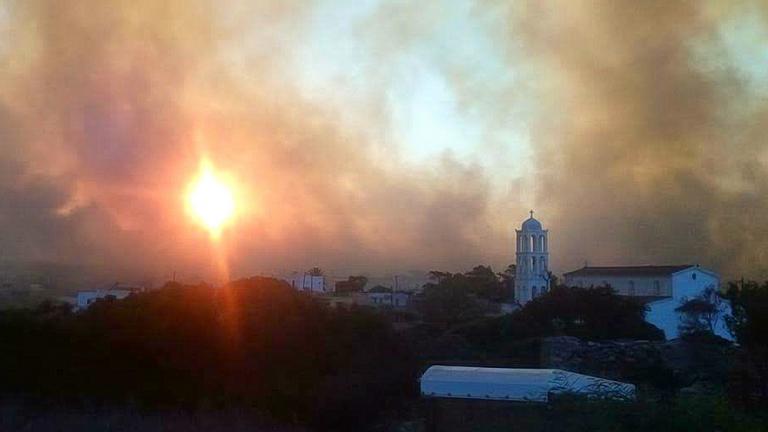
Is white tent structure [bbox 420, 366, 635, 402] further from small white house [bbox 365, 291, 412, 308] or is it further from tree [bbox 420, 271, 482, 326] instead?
small white house [bbox 365, 291, 412, 308]

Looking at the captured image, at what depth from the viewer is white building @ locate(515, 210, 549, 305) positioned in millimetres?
56188

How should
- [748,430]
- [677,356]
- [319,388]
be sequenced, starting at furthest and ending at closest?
[677,356], [319,388], [748,430]

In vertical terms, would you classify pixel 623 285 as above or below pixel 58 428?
above

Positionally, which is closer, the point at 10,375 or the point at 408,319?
the point at 10,375

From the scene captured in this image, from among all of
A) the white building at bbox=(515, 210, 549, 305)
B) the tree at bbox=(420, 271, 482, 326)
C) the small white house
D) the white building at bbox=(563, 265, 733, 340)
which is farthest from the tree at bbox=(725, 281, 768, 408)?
the white building at bbox=(515, 210, 549, 305)

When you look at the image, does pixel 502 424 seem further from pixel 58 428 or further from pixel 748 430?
pixel 58 428

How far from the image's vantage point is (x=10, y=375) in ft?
57.4

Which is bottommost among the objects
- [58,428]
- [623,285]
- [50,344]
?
[58,428]

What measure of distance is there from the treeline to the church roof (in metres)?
35.4

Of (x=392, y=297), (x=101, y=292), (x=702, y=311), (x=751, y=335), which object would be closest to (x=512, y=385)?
(x=751, y=335)

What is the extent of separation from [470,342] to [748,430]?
17371 millimetres

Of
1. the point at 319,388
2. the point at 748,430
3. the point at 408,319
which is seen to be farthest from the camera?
the point at 408,319

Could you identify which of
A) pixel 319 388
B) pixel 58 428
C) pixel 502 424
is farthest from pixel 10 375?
pixel 502 424

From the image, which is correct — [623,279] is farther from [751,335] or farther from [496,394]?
[496,394]
